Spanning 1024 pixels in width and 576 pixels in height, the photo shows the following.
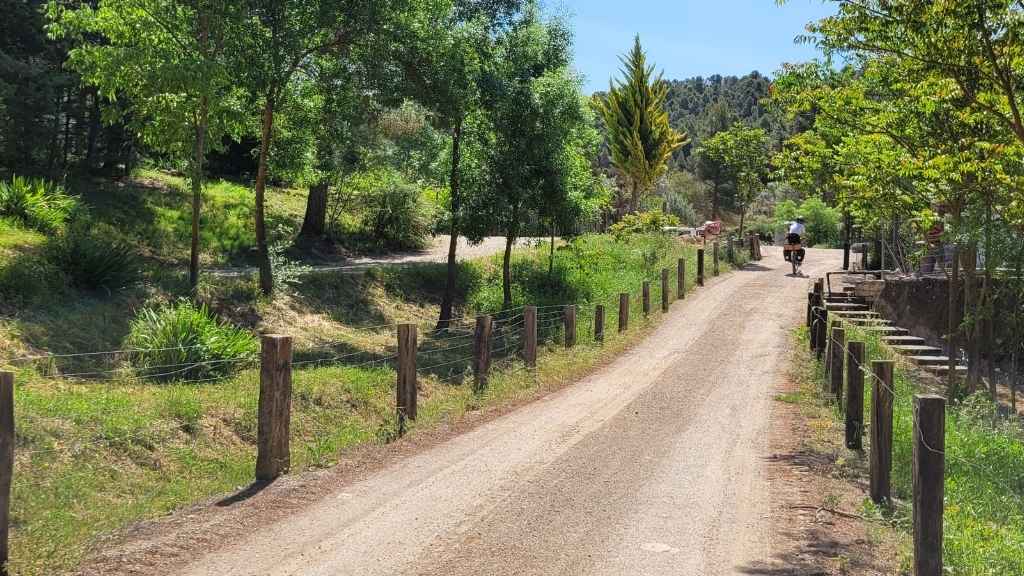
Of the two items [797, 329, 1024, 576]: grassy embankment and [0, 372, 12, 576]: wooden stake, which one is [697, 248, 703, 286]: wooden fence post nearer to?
[797, 329, 1024, 576]: grassy embankment

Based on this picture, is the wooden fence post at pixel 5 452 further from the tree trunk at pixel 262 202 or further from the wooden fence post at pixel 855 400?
the tree trunk at pixel 262 202

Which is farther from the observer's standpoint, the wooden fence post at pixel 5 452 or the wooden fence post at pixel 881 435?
the wooden fence post at pixel 881 435

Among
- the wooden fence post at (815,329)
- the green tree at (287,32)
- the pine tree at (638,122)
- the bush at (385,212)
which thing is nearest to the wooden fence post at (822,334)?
the wooden fence post at (815,329)

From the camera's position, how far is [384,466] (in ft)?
31.5

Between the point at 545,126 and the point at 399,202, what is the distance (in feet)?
32.0

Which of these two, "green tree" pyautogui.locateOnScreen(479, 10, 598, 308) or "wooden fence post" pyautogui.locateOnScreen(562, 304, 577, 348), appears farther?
"green tree" pyautogui.locateOnScreen(479, 10, 598, 308)

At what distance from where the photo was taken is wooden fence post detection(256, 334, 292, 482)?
29.0ft

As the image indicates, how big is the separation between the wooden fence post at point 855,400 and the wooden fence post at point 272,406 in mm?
6233

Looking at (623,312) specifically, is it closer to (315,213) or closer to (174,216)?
(315,213)

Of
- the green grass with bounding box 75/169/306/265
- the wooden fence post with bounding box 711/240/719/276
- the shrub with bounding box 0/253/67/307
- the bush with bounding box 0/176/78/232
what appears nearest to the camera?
the shrub with bounding box 0/253/67/307

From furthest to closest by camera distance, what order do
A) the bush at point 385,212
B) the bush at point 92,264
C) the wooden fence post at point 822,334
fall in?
1. the bush at point 385,212
2. the wooden fence post at point 822,334
3. the bush at point 92,264

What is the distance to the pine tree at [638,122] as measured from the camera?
4609 cm

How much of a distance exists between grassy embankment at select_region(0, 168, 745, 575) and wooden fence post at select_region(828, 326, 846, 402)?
14.7 ft

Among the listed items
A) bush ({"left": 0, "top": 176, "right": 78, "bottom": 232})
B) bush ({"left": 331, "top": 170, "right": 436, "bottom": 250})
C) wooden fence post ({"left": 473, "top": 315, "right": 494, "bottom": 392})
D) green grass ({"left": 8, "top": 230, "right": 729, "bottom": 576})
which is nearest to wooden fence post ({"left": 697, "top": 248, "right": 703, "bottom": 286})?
green grass ({"left": 8, "top": 230, "right": 729, "bottom": 576})
